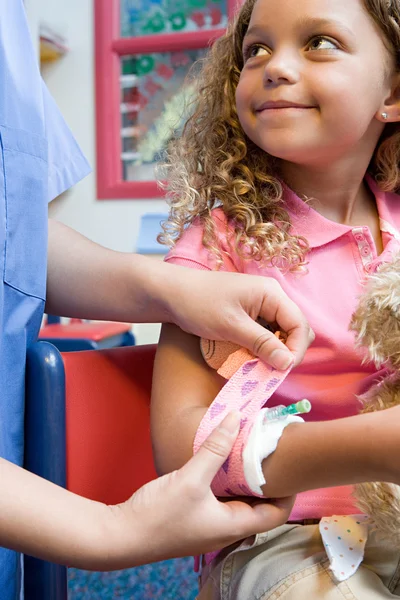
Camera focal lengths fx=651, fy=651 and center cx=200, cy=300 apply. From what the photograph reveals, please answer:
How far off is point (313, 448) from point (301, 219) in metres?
0.33

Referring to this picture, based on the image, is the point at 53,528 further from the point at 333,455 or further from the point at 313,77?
the point at 313,77

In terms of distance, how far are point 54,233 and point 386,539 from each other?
17.8 inches

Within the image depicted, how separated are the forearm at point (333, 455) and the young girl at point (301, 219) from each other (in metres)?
0.09

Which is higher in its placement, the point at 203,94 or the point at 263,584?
the point at 203,94

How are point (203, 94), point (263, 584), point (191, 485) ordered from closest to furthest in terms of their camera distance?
point (191, 485), point (263, 584), point (203, 94)

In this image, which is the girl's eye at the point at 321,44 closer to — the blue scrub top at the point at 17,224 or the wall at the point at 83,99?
the blue scrub top at the point at 17,224

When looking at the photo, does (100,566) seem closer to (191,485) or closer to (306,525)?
(191,485)

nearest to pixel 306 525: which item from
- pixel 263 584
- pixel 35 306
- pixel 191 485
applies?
pixel 263 584

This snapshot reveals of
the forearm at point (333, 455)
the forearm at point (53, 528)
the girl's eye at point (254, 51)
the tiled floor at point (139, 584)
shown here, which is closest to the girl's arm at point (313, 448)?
the forearm at point (333, 455)

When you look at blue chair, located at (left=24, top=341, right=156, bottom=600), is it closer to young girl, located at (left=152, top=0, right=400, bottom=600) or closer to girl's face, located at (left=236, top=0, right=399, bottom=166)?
young girl, located at (left=152, top=0, right=400, bottom=600)

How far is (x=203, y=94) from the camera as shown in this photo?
2.83 feet

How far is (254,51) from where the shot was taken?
72 cm

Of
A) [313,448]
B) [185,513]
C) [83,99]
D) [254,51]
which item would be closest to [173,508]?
[185,513]

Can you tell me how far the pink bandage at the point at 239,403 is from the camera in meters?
0.50
